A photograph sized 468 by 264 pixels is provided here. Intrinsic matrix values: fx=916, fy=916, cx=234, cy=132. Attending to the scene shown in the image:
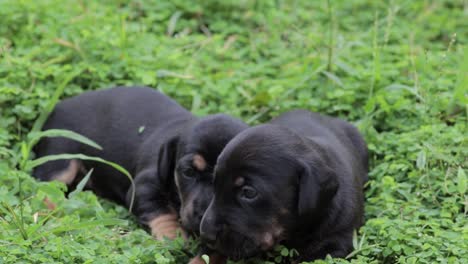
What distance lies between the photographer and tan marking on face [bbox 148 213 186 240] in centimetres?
577

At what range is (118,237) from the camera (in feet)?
18.0

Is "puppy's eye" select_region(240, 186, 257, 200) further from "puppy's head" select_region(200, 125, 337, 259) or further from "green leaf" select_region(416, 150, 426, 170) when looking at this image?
"green leaf" select_region(416, 150, 426, 170)

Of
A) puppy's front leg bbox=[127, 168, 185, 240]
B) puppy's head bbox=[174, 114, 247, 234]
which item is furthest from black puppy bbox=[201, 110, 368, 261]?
puppy's front leg bbox=[127, 168, 185, 240]

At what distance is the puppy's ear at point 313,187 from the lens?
4.95 meters

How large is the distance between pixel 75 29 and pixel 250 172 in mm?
3353

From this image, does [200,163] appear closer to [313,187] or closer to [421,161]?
[313,187]

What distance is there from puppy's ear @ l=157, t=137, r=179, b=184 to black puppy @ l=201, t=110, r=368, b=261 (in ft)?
2.54

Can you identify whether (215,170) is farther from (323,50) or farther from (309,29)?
(309,29)

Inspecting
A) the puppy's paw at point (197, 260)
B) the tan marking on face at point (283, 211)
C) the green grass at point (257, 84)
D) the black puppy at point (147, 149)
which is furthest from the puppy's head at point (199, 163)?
the tan marking on face at point (283, 211)

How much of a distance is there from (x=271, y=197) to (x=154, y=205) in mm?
1299

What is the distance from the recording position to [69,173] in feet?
21.8

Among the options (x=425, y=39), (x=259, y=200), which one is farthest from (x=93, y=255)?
(x=425, y=39)

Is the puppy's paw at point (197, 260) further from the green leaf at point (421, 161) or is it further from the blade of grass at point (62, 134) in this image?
the green leaf at point (421, 161)

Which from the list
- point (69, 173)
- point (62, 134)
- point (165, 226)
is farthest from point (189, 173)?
point (69, 173)
